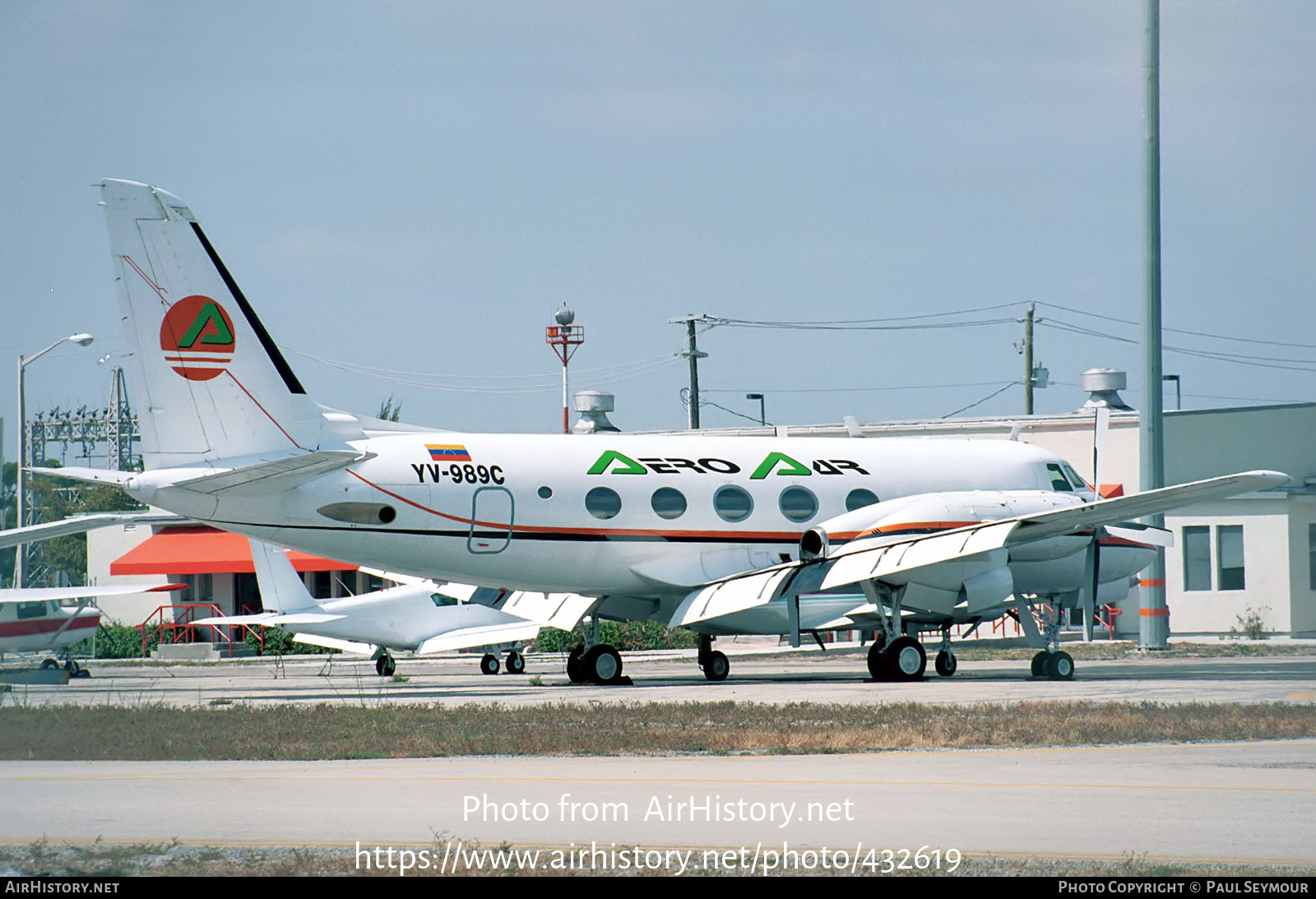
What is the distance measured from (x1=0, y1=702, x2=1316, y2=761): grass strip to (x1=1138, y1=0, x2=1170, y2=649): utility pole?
51.6 ft

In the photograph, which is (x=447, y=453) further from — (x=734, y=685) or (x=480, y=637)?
(x=480, y=637)

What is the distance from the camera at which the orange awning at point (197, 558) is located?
4631 centimetres

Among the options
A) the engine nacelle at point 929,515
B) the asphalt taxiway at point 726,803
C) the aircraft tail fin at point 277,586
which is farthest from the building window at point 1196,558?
the asphalt taxiway at point 726,803

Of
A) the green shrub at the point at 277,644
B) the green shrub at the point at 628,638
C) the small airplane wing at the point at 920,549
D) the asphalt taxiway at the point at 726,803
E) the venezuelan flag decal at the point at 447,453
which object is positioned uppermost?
the venezuelan flag decal at the point at 447,453

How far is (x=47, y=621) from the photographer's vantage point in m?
32.0

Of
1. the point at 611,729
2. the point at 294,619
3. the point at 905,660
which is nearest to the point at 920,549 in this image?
the point at 905,660

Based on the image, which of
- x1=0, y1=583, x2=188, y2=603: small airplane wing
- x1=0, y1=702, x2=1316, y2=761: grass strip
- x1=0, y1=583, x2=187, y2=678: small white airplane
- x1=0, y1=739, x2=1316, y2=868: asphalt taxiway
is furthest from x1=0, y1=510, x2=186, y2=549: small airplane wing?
x1=0, y1=583, x2=187, y2=678: small white airplane

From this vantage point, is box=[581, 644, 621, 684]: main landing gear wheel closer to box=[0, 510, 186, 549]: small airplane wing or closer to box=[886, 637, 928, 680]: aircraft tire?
box=[886, 637, 928, 680]: aircraft tire

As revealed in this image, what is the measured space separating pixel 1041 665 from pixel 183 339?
1429cm

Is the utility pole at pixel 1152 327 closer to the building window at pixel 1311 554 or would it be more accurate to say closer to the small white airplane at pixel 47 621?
the building window at pixel 1311 554

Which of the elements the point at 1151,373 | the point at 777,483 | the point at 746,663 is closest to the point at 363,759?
the point at 777,483

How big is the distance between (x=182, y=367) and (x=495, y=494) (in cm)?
511

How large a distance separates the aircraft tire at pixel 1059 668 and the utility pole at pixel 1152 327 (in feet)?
33.4

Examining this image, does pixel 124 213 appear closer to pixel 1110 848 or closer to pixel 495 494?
pixel 495 494
